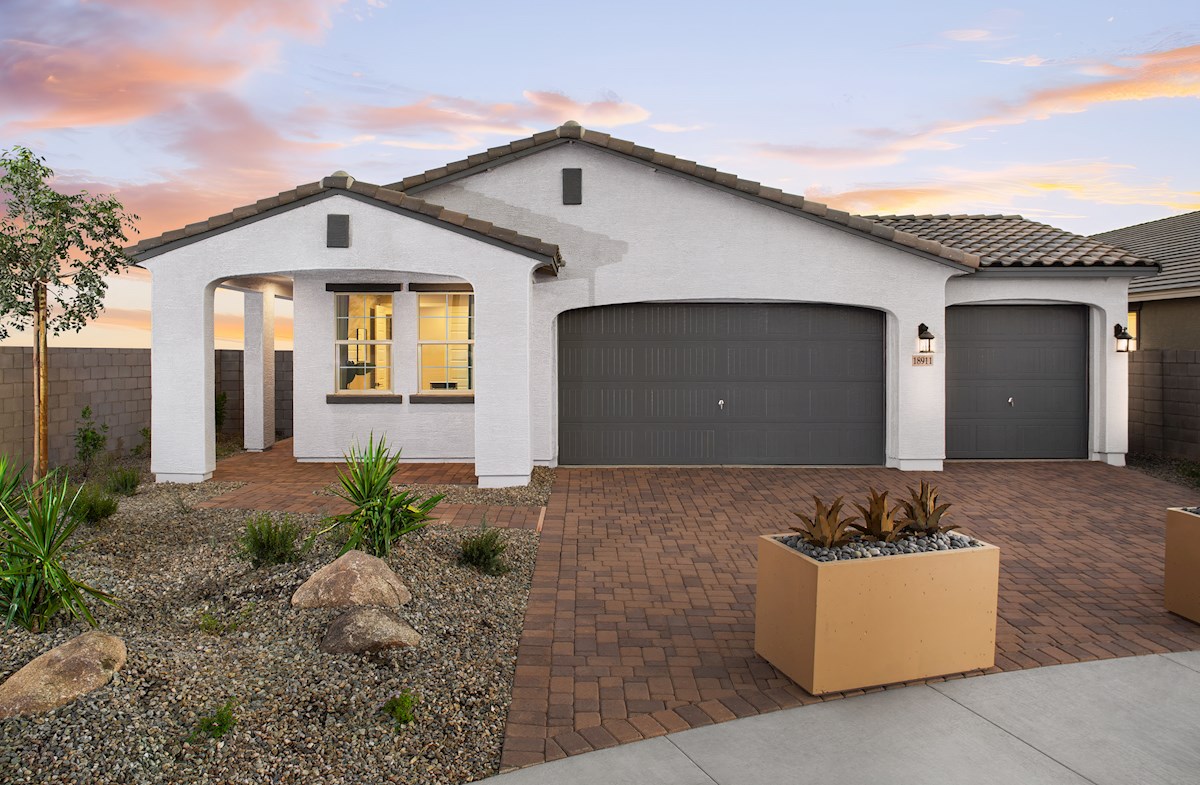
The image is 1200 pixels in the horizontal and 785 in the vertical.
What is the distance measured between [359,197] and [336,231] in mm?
539

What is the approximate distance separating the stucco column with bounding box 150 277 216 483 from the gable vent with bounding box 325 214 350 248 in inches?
74.6

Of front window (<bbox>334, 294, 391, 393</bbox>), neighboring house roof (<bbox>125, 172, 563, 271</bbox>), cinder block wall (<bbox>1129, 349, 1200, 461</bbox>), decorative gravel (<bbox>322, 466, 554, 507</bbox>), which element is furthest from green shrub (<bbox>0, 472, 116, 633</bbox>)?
cinder block wall (<bbox>1129, 349, 1200, 461</bbox>)

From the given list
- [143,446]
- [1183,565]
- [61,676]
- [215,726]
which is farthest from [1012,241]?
[143,446]

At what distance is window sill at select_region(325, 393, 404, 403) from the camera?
13.2m

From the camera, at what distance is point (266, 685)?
4.49 m

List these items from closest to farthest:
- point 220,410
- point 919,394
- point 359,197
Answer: point 359,197
point 919,394
point 220,410

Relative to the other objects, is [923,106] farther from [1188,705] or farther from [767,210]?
[1188,705]

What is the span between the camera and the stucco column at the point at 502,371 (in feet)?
35.8

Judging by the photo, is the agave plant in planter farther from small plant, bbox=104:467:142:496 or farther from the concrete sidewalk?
small plant, bbox=104:467:142:496

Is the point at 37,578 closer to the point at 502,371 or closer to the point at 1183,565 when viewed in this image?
the point at 502,371

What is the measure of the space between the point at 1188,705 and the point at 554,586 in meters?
4.27

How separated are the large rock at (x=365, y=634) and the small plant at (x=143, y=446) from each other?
10.8m

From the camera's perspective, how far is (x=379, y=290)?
13141mm

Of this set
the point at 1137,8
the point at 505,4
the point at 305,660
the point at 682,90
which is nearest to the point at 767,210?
the point at 682,90
